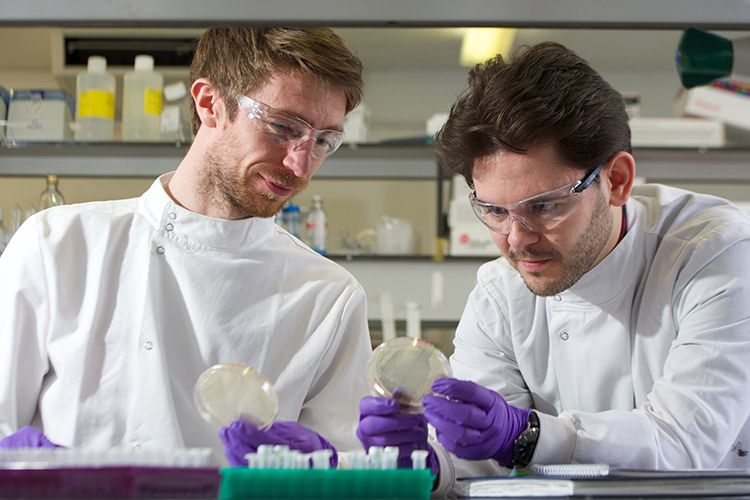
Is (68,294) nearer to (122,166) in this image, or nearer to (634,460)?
(634,460)

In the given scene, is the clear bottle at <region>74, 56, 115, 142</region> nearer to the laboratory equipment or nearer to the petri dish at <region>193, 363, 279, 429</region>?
the petri dish at <region>193, 363, 279, 429</region>

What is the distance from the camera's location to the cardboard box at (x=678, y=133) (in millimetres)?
2920

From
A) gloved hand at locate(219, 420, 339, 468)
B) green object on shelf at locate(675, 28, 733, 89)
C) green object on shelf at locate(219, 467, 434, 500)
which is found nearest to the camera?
green object on shelf at locate(219, 467, 434, 500)

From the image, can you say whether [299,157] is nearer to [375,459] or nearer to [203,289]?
[203,289]

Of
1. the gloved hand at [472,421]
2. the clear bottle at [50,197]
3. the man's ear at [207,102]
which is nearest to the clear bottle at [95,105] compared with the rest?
the clear bottle at [50,197]

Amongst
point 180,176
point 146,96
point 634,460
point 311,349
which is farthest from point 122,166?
point 634,460

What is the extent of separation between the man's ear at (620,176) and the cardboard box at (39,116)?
7.90 ft

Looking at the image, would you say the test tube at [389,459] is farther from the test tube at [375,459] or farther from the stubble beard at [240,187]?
the stubble beard at [240,187]

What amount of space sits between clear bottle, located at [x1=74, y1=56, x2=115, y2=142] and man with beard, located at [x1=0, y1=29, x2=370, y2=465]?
4.89 ft

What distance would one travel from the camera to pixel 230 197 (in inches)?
53.1

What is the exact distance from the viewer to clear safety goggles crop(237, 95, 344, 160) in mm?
1299

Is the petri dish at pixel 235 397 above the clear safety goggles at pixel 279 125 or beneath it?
beneath

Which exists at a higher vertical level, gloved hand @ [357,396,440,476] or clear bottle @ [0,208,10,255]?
gloved hand @ [357,396,440,476]

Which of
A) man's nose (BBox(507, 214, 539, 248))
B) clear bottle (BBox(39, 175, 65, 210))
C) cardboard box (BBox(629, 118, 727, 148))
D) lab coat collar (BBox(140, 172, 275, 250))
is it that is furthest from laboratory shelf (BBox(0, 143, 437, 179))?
man's nose (BBox(507, 214, 539, 248))
